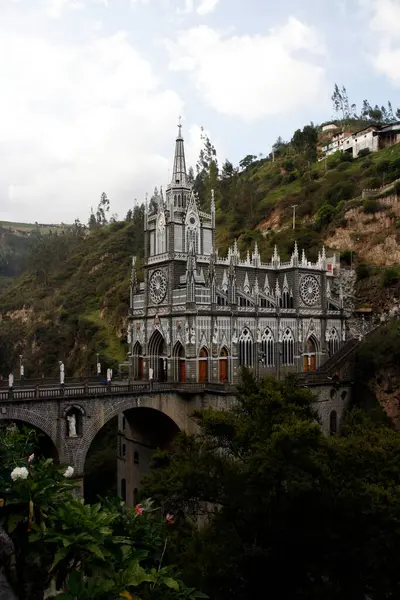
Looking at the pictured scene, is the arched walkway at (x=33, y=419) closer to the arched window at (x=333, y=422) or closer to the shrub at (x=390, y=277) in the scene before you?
the arched window at (x=333, y=422)

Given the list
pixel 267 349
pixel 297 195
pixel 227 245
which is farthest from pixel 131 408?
pixel 297 195

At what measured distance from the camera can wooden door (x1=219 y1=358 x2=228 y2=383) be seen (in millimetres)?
40312

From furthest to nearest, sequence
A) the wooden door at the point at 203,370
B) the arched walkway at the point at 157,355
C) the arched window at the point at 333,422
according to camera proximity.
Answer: the arched window at the point at 333,422 < the arched walkway at the point at 157,355 < the wooden door at the point at 203,370

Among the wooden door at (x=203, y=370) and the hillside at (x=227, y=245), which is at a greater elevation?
the hillside at (x=227, y=245)

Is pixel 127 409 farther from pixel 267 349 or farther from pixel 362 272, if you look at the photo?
pixel 362 272

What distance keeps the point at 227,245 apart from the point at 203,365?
4755cm

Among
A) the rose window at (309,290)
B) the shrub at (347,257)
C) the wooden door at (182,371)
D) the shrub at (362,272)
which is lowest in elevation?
the wooden door at (182,371)

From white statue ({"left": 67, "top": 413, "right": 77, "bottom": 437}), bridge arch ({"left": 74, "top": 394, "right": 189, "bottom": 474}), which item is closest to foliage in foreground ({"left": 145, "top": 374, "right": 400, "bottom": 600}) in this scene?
white statue ({"left": 67, "top": 413, "right": 77, "bottom": 437})

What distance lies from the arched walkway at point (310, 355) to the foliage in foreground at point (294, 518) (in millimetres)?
25062

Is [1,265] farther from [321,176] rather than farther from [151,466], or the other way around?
[151,466]

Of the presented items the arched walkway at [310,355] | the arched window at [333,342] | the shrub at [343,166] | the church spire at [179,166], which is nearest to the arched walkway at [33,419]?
the church spire at [179,166]

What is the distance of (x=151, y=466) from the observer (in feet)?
126

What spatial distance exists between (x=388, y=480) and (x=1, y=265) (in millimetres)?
155740

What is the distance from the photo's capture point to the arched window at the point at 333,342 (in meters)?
48.4
